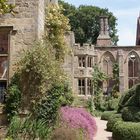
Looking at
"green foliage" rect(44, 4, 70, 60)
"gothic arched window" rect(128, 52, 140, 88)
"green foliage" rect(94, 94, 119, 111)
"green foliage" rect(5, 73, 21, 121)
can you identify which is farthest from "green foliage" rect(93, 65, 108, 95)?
"green foliage" rect(5, 73, 21, 121)

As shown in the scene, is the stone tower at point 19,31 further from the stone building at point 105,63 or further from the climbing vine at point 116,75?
the climbing vine at point 116,75

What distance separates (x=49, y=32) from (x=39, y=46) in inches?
139

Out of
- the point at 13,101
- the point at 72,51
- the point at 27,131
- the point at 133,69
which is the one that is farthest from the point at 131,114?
the point at 133,69

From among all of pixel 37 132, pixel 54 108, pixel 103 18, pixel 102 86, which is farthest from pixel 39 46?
pixel 103 18

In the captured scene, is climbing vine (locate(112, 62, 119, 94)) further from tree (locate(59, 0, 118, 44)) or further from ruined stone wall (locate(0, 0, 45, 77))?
ruined stone wall (locate(0, 0, 45, 77))

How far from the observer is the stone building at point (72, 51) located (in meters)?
12.2

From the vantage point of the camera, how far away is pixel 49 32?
15539 millimetres

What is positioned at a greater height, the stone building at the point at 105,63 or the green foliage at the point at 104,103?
the stone building at the point at 105,63

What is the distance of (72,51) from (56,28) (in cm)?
1697

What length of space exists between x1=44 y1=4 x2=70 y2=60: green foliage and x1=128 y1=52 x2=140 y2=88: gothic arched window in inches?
1010

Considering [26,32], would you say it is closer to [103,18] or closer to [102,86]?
[102,86]

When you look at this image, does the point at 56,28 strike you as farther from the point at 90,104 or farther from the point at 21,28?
the point at 90,104

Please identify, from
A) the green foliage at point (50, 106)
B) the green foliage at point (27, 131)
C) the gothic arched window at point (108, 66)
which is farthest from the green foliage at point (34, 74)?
the gothic arched window at point (108, 66)

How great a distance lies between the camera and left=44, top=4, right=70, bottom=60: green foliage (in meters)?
15.5
